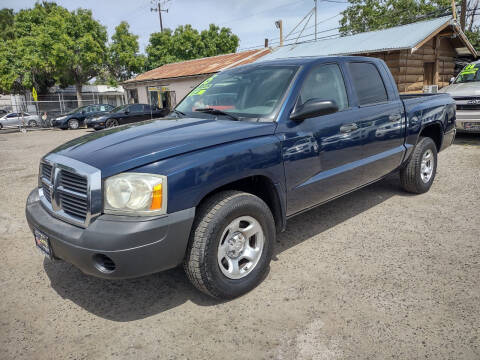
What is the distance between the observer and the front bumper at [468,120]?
8.50 metres

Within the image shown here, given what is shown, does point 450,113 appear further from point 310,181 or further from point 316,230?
point 310,181

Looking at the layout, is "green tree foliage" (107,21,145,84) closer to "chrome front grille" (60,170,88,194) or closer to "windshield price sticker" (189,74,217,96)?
"windshield price sticker" (189,74,217,96)

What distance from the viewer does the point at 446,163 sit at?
7.15 meters

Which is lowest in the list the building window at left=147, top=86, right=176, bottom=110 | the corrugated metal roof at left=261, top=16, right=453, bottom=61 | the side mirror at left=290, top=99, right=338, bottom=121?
the side mirror at left=290, top=99, right=338, bottom=121

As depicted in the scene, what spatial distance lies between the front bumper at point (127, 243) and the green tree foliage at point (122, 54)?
33.7 metres

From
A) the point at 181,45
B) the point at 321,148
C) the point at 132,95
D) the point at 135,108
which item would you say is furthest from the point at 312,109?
the point at 181,45

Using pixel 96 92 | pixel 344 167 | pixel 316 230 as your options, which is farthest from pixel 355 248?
pixel 96 92

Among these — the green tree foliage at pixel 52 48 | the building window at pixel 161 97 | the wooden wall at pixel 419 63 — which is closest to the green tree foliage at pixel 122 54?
the green tree foliage at pixel 52 48

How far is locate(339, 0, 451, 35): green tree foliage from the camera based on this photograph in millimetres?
37031

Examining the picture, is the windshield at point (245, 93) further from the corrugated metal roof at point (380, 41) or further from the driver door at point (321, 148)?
the corrugated metal roof at point (380, 41)

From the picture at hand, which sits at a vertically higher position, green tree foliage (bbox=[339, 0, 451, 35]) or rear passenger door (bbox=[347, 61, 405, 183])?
green tree foliage (bbox=[339, 0, 451, 35])

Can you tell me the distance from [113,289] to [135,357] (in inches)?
36.5

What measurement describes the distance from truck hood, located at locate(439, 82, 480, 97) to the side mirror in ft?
24.3

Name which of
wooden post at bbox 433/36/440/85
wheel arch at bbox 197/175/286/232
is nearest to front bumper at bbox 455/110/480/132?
wheel arch at bbox 197/175/286/232
